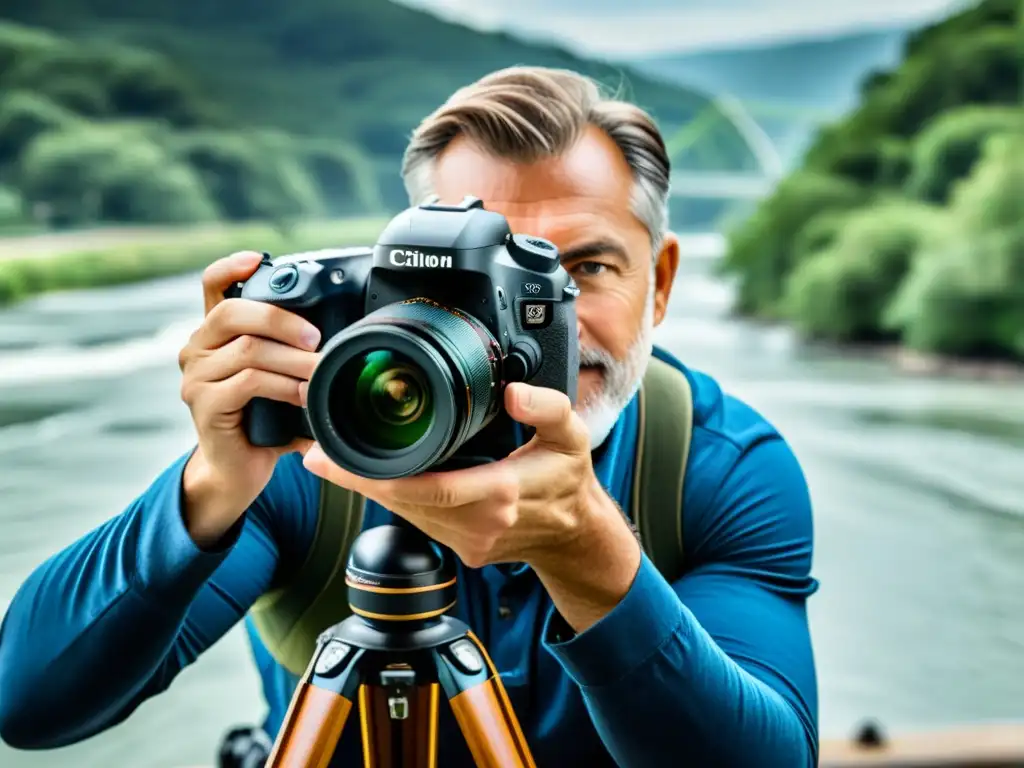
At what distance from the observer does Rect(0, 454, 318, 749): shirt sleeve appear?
2.51 feet

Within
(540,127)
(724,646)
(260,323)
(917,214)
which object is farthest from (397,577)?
(917,214)

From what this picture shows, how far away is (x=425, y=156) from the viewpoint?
956mm

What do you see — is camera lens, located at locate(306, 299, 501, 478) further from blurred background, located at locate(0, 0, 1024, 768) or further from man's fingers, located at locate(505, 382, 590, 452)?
blurred background, located at locate(0, 0, 1024, 768)

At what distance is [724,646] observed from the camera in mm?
815

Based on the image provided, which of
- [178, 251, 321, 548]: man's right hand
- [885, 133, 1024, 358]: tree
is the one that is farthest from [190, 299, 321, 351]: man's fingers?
[885, 133, 1024, 358]: tree

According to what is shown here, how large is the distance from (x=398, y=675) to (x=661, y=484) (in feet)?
1.00

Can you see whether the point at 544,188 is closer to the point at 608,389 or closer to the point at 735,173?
the point at 608,389

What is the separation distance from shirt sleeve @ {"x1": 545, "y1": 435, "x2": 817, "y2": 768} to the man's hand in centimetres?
2

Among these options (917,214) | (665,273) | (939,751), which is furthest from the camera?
(917,214)

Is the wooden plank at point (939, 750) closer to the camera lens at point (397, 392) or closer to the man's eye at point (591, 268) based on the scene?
the man's eye at point (591, 268)

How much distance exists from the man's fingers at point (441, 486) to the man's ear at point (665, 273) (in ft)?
1.49

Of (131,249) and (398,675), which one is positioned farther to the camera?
(131,249)

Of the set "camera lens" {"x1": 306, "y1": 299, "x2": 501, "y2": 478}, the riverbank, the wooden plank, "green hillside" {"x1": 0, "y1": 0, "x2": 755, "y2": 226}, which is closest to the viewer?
"camera lens" {"x1": 306, "y1": 299, "x2": 501, "y2": 478}

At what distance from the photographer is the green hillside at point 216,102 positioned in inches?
85.0
